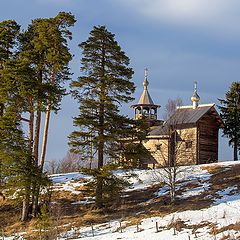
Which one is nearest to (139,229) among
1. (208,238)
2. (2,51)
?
(208,238)

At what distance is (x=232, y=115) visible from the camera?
5072cm

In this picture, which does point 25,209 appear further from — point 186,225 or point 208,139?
point 208,139

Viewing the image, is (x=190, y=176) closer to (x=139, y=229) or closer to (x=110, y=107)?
(x=110, y=107)

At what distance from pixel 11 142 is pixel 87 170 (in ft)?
16.1

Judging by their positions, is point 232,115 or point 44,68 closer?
point 44,68

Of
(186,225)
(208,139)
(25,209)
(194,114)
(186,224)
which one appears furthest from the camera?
(208,139)

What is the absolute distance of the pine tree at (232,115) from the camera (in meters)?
50.2

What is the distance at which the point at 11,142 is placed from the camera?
98.1 ft

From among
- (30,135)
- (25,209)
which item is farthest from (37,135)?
(25,209)

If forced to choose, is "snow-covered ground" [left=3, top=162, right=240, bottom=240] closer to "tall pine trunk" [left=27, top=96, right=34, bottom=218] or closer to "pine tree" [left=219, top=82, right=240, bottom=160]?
"tall pine trunk" [left=27, top=96, right=34, bottom=218]

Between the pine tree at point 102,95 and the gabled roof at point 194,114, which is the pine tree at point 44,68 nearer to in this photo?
the pine tree at point 102,95

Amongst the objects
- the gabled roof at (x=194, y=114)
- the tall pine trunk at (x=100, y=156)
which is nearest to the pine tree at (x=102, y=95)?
the tall pine trunk at (x=100, y=156)

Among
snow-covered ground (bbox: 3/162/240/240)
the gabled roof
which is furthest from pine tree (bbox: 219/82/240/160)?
snow-covered ground (bbox: 3/162/240/240)

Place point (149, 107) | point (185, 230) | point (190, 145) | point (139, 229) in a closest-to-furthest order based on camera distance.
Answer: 1. point (185, 230)
2. point (139, 229)
3. point (190, 145)
4. point (149, 107)
